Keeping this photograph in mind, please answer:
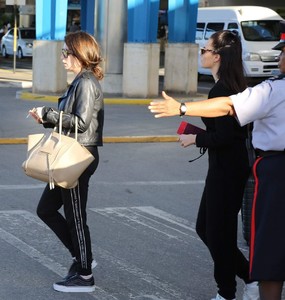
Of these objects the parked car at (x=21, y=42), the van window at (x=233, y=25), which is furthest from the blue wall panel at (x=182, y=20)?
the parked car at (x=21, y=42)

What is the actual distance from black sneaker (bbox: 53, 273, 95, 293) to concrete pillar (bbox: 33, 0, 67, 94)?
14483mm

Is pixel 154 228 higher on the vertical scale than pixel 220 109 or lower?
lower

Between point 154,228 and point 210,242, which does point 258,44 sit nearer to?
point 154,228

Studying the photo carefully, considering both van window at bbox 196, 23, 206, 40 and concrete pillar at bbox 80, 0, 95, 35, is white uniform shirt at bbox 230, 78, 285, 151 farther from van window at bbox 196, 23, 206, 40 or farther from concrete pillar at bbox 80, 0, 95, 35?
van window at bbox 196, 23, 206, 40

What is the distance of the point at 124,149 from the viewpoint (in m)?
13.0

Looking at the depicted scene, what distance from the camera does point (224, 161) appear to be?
5363mm

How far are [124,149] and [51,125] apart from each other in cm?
717

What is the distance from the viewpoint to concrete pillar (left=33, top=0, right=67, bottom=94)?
65.8 feet

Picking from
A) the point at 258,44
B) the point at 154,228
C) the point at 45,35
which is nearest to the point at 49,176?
the point at 154,228

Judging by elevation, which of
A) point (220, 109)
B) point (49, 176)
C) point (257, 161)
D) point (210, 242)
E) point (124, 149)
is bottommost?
point (124, 149)

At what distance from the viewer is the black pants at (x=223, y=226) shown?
537cm

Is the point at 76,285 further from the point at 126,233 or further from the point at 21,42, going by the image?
the point at 21,42

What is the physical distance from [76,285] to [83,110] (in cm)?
127

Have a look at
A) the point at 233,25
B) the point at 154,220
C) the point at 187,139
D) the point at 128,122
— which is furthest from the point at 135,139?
the point at 233,25
